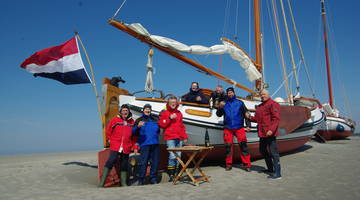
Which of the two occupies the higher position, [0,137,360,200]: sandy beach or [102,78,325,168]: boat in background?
[102,78,325,168]: boat in background

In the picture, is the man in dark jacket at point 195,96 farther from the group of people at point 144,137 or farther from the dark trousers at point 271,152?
Result: the dark trousers at point 271,152

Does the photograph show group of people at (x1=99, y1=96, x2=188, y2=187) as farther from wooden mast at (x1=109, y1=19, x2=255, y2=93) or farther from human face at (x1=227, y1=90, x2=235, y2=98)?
wooden mast at (x1=109, y1=19, x2=255, y2=93)

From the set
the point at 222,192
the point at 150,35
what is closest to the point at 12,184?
the point at 222,192

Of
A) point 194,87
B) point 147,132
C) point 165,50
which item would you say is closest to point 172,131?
point 147,132

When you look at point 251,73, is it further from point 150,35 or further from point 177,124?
point 177,124

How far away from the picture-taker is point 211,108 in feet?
20.2

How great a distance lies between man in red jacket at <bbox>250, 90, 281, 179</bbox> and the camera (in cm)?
448

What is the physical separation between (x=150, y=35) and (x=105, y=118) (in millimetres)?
3336

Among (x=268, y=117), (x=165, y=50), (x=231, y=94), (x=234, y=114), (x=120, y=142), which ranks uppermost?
(x=165, y=50)

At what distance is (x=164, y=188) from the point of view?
3.77 meters

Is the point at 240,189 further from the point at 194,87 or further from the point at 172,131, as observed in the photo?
the point at 194,87

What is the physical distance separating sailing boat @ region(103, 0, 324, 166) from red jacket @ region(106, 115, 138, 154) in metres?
0.99

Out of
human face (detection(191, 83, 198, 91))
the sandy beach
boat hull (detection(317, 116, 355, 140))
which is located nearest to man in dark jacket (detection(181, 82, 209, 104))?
human face (detection(191, 83, 198, 91))

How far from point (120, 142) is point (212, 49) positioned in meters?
5.60
